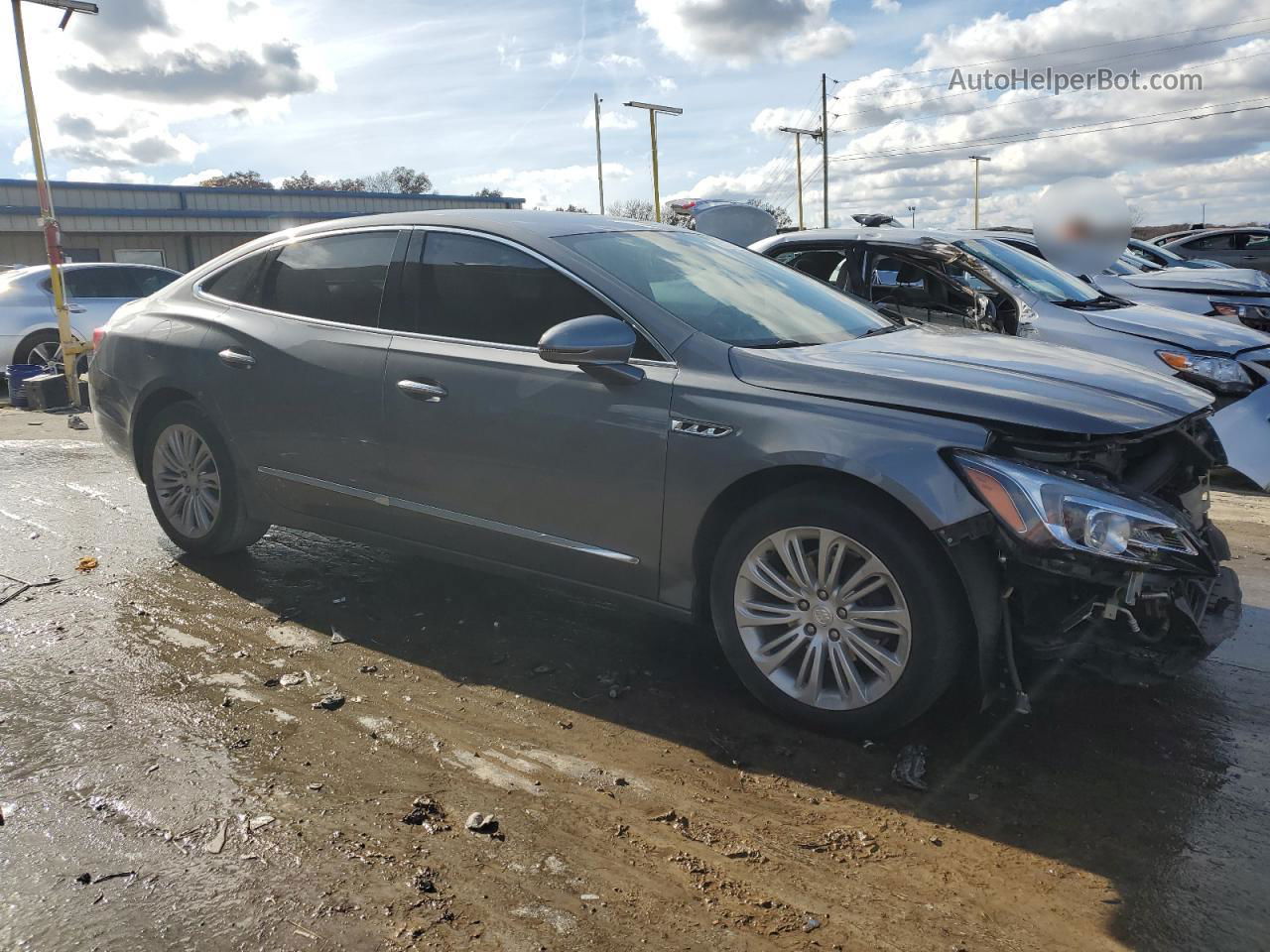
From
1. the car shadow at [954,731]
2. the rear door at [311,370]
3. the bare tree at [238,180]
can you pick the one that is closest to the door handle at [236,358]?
the rear door at [311,370]

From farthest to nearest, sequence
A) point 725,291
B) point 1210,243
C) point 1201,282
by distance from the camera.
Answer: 1. point 1210,243
2. point 1201,282
3. point 725,291

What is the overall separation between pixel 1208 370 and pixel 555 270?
15.6 feet

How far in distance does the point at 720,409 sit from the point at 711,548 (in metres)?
0.48

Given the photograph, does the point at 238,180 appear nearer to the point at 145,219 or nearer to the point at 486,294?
the point at 145,219

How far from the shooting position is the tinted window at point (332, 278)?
4500mm

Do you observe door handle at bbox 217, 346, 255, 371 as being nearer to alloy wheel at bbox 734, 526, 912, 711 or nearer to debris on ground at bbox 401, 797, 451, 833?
debris on ground at bbox 401, 797, 451, 833

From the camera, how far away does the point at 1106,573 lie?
2.93 metres

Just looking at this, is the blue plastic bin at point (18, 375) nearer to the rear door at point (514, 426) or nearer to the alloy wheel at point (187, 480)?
the alloy wheel at point (187, 480)

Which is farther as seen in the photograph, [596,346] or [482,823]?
[596,346]

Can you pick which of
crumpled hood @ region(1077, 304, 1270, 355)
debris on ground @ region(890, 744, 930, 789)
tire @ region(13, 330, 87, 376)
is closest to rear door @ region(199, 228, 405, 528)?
debris on ground @ region(890, 744, 930, 789)

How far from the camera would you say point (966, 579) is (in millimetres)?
3049

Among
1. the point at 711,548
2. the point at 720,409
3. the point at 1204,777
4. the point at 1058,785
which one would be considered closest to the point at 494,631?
the point at 711,548

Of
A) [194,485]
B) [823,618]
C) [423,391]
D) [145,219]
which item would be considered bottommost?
[823,618]

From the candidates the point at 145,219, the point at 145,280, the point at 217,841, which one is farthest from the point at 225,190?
the point at 217,841
